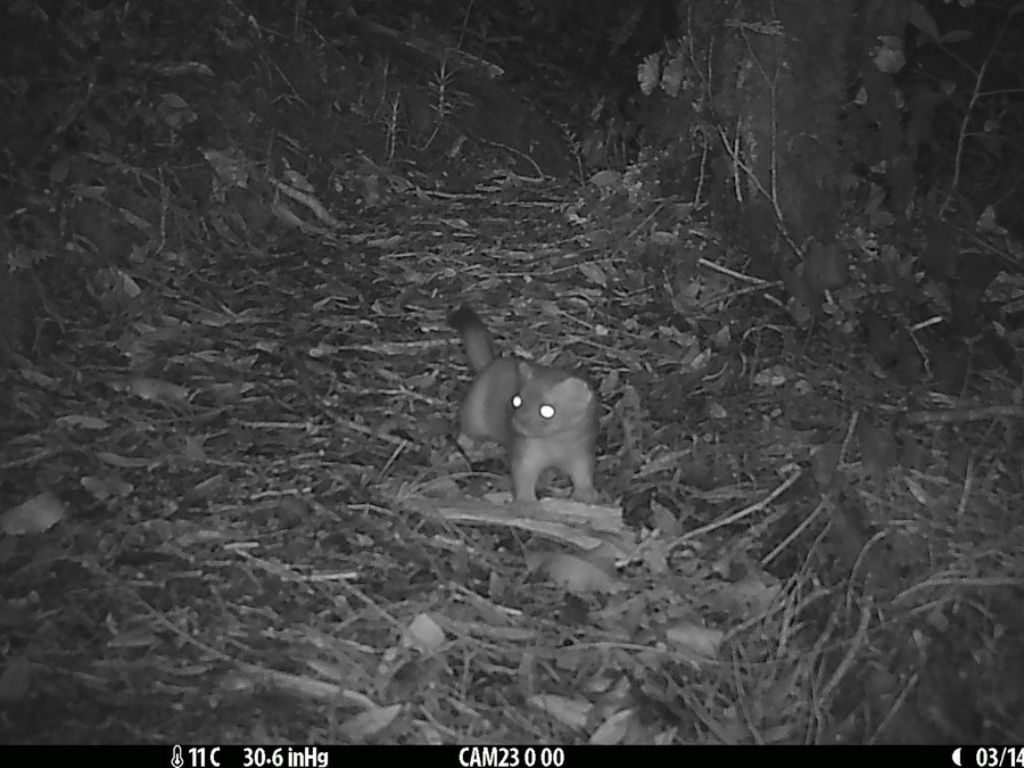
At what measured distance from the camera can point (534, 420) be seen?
2752 millimetres

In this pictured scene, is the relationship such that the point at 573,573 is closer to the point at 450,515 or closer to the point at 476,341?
the point at 450,515

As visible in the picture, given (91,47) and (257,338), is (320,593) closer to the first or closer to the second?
(257,338)

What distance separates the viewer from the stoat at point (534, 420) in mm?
2752

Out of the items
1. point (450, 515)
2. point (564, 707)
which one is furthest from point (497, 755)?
point (450, 515)

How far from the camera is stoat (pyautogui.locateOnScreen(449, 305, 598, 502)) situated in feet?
9.03

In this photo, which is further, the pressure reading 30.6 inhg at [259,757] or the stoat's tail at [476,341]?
the stoat's tail at [476,341]

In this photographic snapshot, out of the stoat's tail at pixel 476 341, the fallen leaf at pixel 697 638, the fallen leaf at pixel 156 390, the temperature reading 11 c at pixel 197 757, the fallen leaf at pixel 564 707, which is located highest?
the stoat's tail at pixel 476 341

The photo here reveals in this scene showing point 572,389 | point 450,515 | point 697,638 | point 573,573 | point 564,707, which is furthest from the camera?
point 450,515

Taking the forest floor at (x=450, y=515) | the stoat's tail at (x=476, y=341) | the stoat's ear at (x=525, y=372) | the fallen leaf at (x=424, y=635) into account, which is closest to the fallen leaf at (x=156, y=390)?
the forest floor at (x=450, y=515)

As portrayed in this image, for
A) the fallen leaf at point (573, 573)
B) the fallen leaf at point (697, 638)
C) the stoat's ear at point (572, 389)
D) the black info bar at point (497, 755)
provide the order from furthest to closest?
the stoat's ear at point (572, 389) → the fallen leaf at point (573, 573) → the fallen leaf at point (697, 638) → the black info bar at point (497, 755)

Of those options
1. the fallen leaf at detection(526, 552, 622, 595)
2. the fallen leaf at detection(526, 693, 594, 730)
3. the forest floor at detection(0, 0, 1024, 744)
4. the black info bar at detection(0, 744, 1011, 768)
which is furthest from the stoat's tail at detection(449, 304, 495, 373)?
the black info bar at detection(0, 744, 1011, 768)

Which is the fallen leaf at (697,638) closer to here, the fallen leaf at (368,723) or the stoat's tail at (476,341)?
the fallen leaf at (368,723)

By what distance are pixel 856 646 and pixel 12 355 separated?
2563mm

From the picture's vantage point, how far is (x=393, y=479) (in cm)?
298
